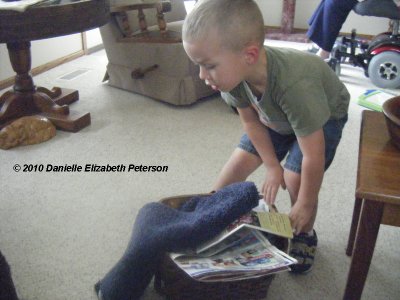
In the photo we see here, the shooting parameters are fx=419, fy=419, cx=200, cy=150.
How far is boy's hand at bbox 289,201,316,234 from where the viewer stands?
105cm

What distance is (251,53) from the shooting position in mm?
923

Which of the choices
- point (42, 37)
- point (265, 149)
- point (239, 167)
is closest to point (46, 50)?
point (42, 37)

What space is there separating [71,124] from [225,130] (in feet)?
2.35

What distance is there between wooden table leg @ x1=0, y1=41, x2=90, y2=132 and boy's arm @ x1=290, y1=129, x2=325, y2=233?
1.24 meters

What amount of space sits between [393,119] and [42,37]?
1273 mm

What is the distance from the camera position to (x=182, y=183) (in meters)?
1.57

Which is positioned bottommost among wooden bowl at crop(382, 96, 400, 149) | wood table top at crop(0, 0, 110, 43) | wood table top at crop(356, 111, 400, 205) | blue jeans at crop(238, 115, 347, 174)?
blue jeans at crop(238, 115, 347, 174)

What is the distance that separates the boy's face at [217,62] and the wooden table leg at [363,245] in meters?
0.38

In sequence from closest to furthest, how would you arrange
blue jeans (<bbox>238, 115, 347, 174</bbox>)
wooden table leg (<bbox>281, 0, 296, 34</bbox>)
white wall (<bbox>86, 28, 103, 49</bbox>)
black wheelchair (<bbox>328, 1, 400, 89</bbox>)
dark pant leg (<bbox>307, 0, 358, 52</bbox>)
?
blue jeans (<bbox>238, 115, 347, 174</bbox>) < black wheelchair (<bbox>328, 1, 400, 89</bbox>) < dark pant leg (<bbox>307, 0, 358, 52</bbox>) < white wall (<bbox>86, 28, 103, 49</bbox>) < wooden table leg (<bbox>281, 0, 296, 34</bbox>)

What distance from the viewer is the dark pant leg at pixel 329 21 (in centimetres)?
250

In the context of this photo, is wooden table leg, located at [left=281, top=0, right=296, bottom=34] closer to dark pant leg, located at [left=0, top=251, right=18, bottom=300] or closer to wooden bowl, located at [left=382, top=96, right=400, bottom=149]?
wooden bowl, located at [left=382, top=96, right=400, bottom=149]

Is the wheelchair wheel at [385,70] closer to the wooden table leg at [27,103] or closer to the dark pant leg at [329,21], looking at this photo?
the dark pant leg at [329,21]
